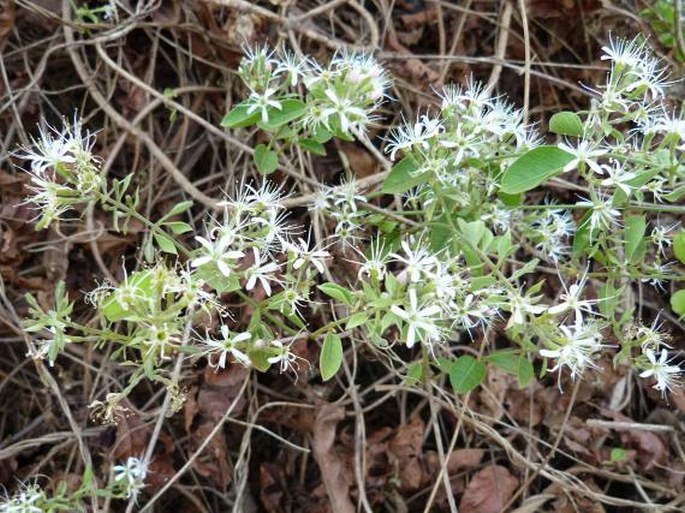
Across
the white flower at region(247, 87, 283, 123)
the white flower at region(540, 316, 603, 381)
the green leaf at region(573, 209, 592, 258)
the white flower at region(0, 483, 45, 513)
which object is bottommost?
the white flower at region(0, 483, 45, 513)

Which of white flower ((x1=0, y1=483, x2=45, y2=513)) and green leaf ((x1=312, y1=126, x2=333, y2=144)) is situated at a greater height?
green leaf ((x1=312, y1=126, x2=333, y2=144))

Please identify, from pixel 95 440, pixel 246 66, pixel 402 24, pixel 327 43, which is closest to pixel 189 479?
pixel 95 440

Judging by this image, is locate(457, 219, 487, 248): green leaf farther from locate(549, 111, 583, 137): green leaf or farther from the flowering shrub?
locate(549, 111, 583, 137): green leaf

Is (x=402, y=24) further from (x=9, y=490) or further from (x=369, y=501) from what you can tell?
(x=9, y=490)

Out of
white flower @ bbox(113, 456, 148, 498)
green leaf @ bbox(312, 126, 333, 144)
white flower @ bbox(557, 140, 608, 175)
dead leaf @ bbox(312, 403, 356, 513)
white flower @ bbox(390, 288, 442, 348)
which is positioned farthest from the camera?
dead leaf @ bbox(312, 403, 356, 513)

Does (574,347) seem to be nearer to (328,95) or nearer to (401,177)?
(401,177)

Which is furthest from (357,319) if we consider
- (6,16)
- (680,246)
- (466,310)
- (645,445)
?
(6,16)

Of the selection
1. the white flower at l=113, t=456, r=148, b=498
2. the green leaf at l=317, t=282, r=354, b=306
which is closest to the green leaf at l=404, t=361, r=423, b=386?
the green leaf at l=317, t=282, r=354, b=306
